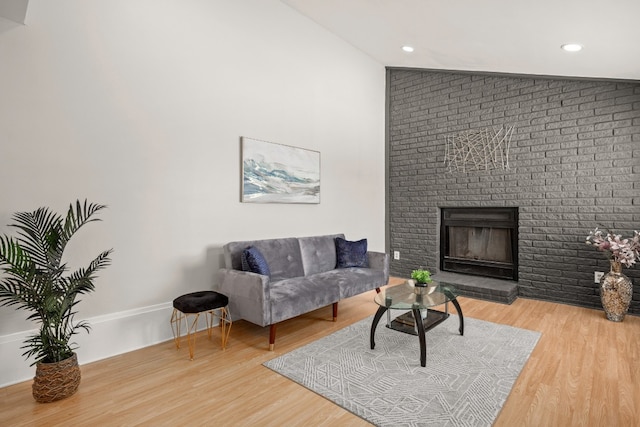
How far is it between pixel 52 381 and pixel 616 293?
4603 mm

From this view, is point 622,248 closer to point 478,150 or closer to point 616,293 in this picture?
point 616,293

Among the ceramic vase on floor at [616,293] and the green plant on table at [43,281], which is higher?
the green plant on table at [43,281]

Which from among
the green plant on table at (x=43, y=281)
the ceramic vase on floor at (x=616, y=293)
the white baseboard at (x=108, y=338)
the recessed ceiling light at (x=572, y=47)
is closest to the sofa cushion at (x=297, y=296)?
the white baseboard at (x=108, y=338)

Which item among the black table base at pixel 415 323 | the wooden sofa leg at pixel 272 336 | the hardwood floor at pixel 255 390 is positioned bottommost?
the hardwood floor at pixel 255 390

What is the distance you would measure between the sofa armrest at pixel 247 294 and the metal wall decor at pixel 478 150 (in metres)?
3.36

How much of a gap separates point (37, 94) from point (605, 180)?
5.21 m

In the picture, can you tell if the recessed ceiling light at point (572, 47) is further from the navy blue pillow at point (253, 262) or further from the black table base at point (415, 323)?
the navy blue pillow at point (253, 262)

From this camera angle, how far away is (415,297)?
2701 mm

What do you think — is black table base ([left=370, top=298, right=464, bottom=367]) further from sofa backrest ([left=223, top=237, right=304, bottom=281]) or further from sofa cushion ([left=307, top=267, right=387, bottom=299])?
sofa backrest ([left=223, top=237, right=304, bottom=281])

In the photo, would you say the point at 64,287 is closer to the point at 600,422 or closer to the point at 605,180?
the point at 600,422

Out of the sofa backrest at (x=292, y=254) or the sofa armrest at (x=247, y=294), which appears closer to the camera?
the sofa armrest at (x=247, y=294)

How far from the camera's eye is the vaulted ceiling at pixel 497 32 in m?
2.47

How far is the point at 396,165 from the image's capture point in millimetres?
5375

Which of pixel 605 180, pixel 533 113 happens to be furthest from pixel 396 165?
pixel 605 180
